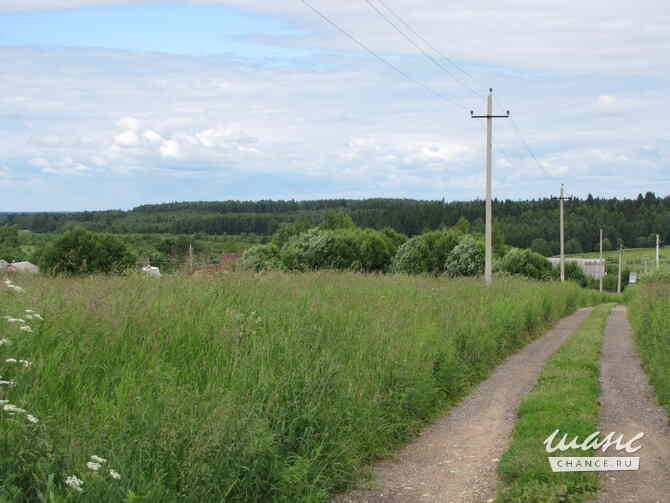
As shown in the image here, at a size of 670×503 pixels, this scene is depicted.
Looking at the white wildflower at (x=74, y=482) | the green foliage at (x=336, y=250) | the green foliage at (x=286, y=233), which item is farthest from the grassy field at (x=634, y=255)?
the white wildflower at (x=74, y=482)

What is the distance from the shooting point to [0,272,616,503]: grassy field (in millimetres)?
4945

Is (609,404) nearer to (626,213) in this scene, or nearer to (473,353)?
(473,353)

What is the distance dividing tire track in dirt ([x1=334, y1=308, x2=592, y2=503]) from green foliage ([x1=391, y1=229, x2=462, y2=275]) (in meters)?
49.1

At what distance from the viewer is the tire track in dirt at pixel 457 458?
22.2 ft

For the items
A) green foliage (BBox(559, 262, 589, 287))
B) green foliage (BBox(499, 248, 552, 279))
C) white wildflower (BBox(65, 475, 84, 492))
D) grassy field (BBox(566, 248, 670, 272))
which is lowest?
green foliage (BBox(559, 262, 589, 287))

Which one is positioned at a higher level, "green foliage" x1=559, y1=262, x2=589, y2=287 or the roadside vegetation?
the roadside vegetation

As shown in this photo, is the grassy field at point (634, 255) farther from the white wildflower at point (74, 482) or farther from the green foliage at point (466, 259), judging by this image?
the white wildflower at point (74, 482)

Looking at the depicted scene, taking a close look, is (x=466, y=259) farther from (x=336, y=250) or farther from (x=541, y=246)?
(x=541, y=246)

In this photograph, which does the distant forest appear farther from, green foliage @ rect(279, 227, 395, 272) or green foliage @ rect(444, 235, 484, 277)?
green foliage @ rect(444, 235, 484, 277)

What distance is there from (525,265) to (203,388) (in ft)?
171

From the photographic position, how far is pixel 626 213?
12581cm

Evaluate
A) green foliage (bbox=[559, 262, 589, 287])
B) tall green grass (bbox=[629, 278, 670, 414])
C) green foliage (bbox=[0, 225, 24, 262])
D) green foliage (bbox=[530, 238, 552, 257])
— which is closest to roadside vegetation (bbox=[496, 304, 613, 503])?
tall green grass (bbox=[629, 278, 670, 414])

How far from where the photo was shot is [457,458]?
7969 mm

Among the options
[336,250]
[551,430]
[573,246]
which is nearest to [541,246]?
[573,246]
